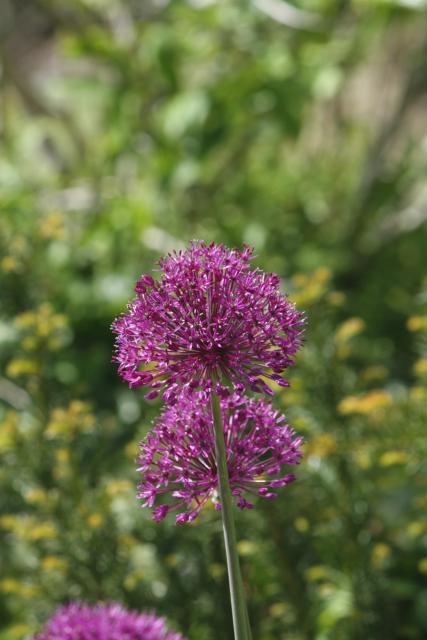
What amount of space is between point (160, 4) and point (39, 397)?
11.7 ft

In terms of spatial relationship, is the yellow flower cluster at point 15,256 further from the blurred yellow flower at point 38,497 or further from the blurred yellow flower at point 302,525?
the blurred yellow flower at point 302,525

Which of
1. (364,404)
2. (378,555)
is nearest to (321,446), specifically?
(364,404)

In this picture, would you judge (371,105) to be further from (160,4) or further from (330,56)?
(330,56)

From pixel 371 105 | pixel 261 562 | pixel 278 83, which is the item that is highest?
pixel 371 105

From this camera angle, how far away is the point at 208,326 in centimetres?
101

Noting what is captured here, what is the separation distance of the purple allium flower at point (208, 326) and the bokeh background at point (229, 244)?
0.92 meters

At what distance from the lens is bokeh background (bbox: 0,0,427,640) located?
2254mm

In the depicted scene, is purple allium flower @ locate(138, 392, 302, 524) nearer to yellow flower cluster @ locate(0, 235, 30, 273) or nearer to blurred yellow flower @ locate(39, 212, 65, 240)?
yellow flower cluster @ locate(0, 235, 30, 273)

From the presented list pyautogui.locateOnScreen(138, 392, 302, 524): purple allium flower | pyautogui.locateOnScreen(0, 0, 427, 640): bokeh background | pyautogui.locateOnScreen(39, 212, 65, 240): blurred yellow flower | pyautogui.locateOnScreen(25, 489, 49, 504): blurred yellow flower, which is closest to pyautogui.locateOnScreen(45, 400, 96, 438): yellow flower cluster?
pyautogui.locateOnScreen(0, 0, 427, 640): bokeh background

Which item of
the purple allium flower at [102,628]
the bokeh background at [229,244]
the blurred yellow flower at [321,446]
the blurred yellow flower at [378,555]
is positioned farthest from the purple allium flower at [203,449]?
the blurred yellow flower at [378,555]

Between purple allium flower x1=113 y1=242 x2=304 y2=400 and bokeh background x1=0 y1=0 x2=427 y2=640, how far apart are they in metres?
0.92

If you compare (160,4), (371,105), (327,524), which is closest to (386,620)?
(327,524)

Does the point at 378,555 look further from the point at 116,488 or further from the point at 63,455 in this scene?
the point at 63,455

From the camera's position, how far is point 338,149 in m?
6.02
